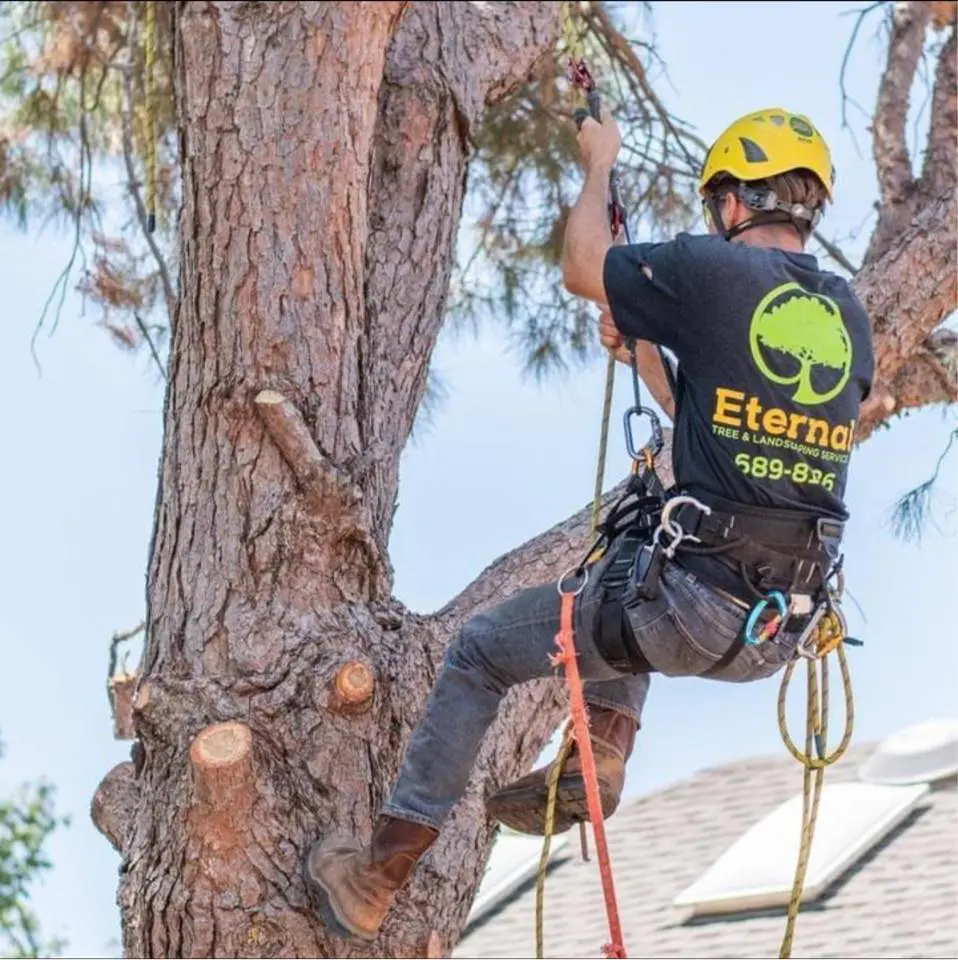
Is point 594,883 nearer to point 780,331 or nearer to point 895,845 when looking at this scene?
point 895,845

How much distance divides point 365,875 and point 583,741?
0.51 metres

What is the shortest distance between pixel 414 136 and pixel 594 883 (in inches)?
131

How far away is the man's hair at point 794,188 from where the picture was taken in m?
4.03

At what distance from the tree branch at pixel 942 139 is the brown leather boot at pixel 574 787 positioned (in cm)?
242

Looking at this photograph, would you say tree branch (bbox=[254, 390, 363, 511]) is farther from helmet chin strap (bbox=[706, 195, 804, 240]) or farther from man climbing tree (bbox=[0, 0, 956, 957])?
helmet chin strap (bbox=[706, 195, 804, 240])

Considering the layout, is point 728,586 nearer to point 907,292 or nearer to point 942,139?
point 907,292

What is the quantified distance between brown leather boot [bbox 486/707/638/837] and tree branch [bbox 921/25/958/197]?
242 cm

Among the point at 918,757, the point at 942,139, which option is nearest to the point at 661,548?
the point at 942,139

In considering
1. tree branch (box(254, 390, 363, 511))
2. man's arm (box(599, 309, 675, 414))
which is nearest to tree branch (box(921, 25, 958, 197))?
man's arm (box(599, 309, 675, 414))

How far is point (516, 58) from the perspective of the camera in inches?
233

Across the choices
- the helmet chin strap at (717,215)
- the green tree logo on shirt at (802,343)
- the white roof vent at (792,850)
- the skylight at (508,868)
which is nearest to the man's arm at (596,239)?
the helmet chin strap at (717,215)

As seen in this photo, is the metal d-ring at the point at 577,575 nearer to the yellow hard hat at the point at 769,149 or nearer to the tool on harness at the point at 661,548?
the tool on harness at the point at 661,548

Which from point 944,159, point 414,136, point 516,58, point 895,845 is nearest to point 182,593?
point 414,136

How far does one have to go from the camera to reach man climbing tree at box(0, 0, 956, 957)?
4.11m
